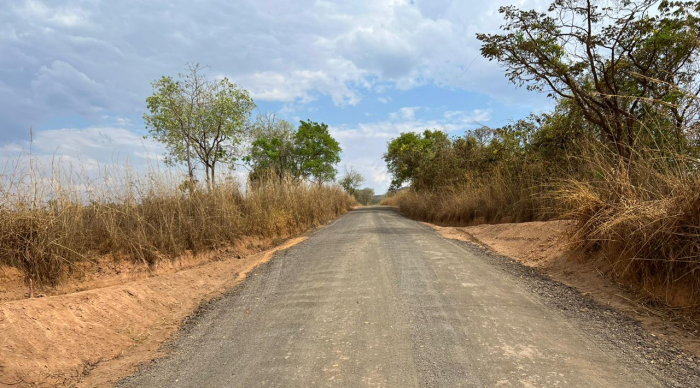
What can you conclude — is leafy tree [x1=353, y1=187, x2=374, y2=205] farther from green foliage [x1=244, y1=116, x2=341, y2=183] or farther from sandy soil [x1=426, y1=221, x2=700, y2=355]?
sandy soil [x1=426, y1=221, x2=700, y2=355]

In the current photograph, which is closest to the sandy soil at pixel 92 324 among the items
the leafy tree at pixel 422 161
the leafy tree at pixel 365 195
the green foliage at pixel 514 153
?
the green foliage at pixel 514 153

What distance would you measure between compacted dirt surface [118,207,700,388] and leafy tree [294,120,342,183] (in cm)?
2679

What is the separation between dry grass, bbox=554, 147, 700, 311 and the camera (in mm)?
3746

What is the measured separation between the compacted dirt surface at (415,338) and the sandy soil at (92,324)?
43 centimetres

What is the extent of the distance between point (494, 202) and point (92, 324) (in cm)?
1206

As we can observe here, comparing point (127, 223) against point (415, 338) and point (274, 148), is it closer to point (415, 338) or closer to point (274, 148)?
point (415, 338)

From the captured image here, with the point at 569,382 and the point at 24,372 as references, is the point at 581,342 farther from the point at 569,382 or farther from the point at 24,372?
the point at 24,372

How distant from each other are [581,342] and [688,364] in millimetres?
695

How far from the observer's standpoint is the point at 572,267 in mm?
5594

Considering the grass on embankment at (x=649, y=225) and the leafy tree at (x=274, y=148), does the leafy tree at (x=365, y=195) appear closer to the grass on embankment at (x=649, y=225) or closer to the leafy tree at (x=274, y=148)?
the leafy tree at (x=274, y=148)

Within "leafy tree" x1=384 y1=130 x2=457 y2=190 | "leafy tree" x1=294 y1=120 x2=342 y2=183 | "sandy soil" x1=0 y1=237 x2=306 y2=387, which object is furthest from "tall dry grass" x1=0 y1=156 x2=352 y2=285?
"leafy tree" x1=294 y1=120 x2=342 y2=183

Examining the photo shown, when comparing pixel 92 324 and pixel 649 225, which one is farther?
pixel 649 225

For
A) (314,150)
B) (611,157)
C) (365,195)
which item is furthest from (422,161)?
(365,195)

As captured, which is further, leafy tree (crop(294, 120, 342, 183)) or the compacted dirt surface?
leafy tree (crop(294, 120, 342, 183))
